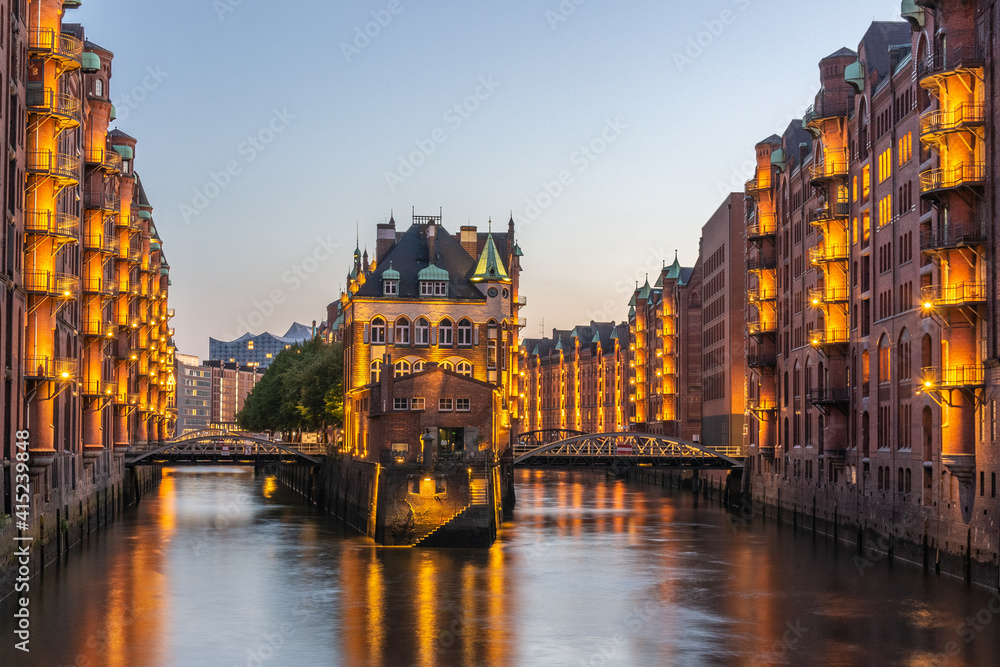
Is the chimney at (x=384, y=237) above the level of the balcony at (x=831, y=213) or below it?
above

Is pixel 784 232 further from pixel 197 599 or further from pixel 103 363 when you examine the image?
pixel 197 599

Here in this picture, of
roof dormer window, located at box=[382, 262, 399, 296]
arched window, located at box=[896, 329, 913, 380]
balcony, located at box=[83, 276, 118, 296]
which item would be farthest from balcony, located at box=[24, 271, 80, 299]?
roof dormer window, located at box=[382, 262, 399, 296]

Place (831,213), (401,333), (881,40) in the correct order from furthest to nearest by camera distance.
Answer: (401,333), (831,213), (881,40)

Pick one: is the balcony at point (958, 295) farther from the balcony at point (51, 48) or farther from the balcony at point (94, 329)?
the balcony at point (94, 329)

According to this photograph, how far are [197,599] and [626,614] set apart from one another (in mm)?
16030

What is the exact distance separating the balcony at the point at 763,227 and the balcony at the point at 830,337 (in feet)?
59.0

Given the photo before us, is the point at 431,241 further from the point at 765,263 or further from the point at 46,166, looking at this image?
the point at 46,166

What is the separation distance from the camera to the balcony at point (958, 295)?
51219 millimetres

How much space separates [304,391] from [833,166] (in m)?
56.8

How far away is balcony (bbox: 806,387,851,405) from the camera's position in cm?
7344

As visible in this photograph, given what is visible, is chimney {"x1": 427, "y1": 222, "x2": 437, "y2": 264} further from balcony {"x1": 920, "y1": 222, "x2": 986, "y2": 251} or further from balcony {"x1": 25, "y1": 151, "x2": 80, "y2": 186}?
balcony {"x1": 920, "y1": 222, "x2": 986, "y2": 251}

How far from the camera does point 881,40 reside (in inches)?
2793

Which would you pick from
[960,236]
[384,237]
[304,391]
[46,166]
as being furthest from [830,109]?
[304,391]

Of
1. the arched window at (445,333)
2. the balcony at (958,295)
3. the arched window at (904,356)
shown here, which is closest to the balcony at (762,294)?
the arched window at (445,333)
